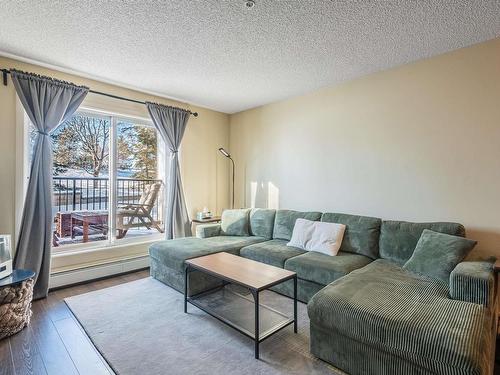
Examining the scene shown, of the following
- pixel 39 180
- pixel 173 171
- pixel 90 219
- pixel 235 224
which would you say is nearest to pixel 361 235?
pixel 235 224

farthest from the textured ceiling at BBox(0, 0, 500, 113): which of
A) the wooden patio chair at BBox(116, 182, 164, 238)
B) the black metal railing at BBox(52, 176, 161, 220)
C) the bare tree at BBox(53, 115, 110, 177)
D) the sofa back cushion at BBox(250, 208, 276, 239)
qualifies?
the sofa back cushion at BBox(250, 208, 276, 239)

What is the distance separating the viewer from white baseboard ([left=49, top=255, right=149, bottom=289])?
300 centimetres

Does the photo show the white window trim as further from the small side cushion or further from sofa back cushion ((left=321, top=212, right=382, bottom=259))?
the small side cushion

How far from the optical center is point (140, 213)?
3.83 m

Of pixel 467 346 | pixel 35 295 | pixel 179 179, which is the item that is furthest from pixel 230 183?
pixel 467 346

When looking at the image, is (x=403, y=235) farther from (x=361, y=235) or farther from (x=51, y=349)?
(x=51, y=349)

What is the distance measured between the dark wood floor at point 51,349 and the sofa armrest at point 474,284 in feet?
1.71

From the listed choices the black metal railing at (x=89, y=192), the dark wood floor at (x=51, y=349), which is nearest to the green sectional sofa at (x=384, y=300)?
the dark wood floor at (x=51, y=349)

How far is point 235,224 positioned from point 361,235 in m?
1.69

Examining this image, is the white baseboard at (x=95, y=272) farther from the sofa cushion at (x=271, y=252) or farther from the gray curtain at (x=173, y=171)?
the sofa cushion at (x=271, y=252)

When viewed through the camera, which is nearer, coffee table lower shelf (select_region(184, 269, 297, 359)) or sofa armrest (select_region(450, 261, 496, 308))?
sofa armrest (select_region(450, 261, 496, 308))

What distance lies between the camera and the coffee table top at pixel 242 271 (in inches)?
80.2

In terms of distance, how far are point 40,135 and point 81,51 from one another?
985mm

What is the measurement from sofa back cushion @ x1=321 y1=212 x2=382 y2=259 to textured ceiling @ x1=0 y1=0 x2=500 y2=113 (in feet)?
5.48
